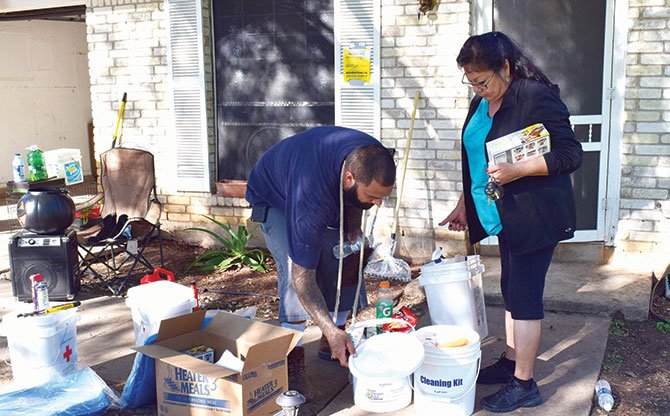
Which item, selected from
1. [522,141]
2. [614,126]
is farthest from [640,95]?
[522,141]

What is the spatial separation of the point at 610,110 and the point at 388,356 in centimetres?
350

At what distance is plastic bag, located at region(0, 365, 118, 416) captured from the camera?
3691mm

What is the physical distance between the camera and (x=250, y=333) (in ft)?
12.4

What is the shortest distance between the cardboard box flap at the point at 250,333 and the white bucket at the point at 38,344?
901 mm

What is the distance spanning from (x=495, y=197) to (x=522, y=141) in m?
0.30

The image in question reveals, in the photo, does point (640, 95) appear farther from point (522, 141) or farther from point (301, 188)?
point (301, 188)

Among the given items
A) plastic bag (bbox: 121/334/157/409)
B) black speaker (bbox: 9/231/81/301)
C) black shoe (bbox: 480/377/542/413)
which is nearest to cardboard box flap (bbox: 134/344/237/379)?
plastic bag (bbox: 121/334/157/409)

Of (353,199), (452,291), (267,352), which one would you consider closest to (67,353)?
(267,352)

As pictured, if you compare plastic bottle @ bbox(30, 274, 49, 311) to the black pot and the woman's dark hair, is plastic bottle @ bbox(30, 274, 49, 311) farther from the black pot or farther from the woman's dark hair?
the woman's dark hair

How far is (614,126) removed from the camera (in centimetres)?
594

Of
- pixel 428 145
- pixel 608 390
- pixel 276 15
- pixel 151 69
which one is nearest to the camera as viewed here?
pixel 608 390

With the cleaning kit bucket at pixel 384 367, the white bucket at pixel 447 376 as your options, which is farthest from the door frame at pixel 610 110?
the cleaning kit bucket at pixel 384 367

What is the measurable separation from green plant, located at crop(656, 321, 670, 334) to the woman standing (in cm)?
163

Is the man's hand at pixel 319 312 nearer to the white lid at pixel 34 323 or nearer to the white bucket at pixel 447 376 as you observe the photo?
the white bucket at pixel 447 376
